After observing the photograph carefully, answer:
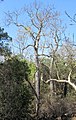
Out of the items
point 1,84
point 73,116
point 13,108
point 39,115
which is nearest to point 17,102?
point 13,108

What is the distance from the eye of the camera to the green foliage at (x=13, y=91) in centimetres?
1247

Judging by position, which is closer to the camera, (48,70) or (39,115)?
(39,115)

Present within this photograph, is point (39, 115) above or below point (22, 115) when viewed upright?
below

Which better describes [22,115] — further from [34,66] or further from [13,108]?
[34,66]

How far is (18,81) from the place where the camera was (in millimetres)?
13086

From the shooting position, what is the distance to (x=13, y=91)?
12586 millimetres

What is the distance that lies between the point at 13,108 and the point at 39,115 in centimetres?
528

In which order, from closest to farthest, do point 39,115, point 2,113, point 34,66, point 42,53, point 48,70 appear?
point 2,113
point 39,115
point 34,66
point 42,53
point 48,70

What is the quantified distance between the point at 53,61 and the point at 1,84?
617 inches

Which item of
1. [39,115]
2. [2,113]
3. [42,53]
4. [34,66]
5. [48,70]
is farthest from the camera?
[48,70]

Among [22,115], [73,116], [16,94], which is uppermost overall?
[16,94]

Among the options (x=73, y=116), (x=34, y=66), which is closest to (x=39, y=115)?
(x=73, y=116)

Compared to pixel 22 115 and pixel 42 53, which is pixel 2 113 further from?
pixel 42 53

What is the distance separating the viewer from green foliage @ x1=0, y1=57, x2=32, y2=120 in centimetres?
1247
